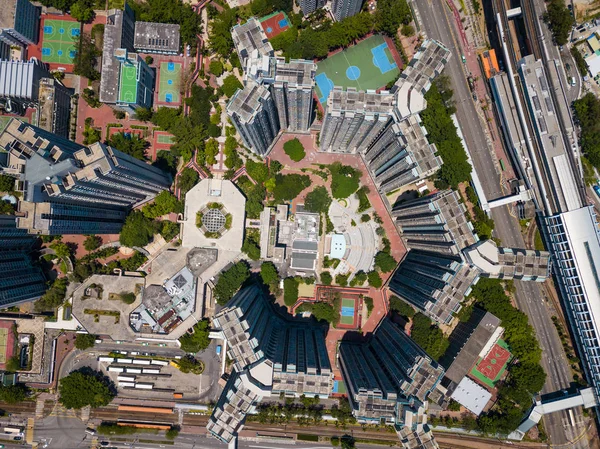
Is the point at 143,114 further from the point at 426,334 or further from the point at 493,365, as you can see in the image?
the point at 493,365

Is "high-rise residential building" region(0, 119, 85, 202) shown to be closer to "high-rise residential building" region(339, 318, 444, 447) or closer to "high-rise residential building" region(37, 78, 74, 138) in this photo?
"high-rise residential building" region(37, 78, 74, 138)

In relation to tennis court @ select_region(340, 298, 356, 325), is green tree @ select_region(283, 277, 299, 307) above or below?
above

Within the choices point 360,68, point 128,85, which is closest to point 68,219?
point 128,85

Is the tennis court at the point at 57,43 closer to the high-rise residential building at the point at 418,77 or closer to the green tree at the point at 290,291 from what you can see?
the green tree at the point at 290,291

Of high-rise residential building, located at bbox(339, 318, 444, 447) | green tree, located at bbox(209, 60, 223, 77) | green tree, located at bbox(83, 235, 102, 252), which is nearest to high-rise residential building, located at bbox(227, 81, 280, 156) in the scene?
green tree, located at bbox(209, 60, 223, 77)

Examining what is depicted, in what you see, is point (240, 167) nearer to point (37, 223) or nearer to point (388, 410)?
point (37, 223)

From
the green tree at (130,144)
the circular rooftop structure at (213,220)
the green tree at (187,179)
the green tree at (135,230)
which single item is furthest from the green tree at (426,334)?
the green tree at (130,144)
